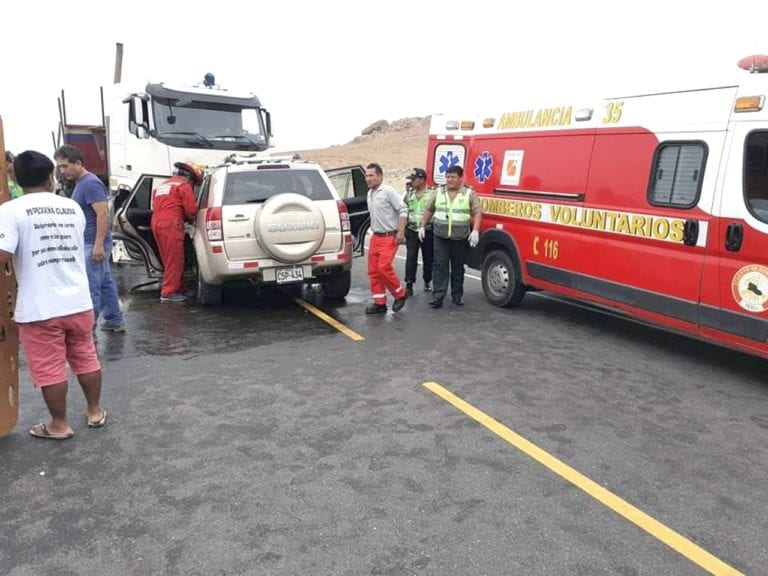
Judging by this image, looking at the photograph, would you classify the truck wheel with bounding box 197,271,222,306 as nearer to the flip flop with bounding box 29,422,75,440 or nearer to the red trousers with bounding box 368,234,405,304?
the red trousers with bounding box 368,234,405,304

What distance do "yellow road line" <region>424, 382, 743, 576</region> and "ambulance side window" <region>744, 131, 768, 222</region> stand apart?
2650 mm

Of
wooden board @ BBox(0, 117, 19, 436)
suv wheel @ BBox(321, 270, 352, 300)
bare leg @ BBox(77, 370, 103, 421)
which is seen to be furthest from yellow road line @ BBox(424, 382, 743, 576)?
suv wheel @ BBox(321, 270, 352, 300)

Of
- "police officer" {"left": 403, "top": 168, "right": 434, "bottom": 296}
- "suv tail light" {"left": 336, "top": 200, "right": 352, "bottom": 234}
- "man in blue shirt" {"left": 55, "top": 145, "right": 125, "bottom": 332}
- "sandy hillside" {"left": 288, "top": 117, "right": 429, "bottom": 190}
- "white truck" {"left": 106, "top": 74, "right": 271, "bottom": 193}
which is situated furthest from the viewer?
"sandy hillside" {"left": 288, "top": 117, "right": 429, "bottom": 190}

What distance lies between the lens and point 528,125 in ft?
23.0

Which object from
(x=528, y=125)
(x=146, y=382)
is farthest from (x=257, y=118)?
(x=146, y=382)

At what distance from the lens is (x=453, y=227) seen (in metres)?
7.31

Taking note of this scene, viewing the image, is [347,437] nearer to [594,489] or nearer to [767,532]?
[594,489]

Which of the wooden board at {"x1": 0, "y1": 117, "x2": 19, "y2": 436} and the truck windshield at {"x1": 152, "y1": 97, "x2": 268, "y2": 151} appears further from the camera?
the truck windshield at {"x1": 152, "y1": 97, "x2": 268, "y2": 151}

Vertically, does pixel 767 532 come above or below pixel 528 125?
below

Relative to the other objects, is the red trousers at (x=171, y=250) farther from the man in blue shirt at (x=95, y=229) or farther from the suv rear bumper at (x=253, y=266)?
the man in blue shirt at (x=95, y=229)

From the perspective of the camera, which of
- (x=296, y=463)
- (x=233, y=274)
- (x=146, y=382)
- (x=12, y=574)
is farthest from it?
(x=233, y=274)

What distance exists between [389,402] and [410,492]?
1252mm

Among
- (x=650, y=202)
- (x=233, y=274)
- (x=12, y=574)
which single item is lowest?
(x=12, y=574)

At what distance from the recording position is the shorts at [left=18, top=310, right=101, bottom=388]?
3.74 m
